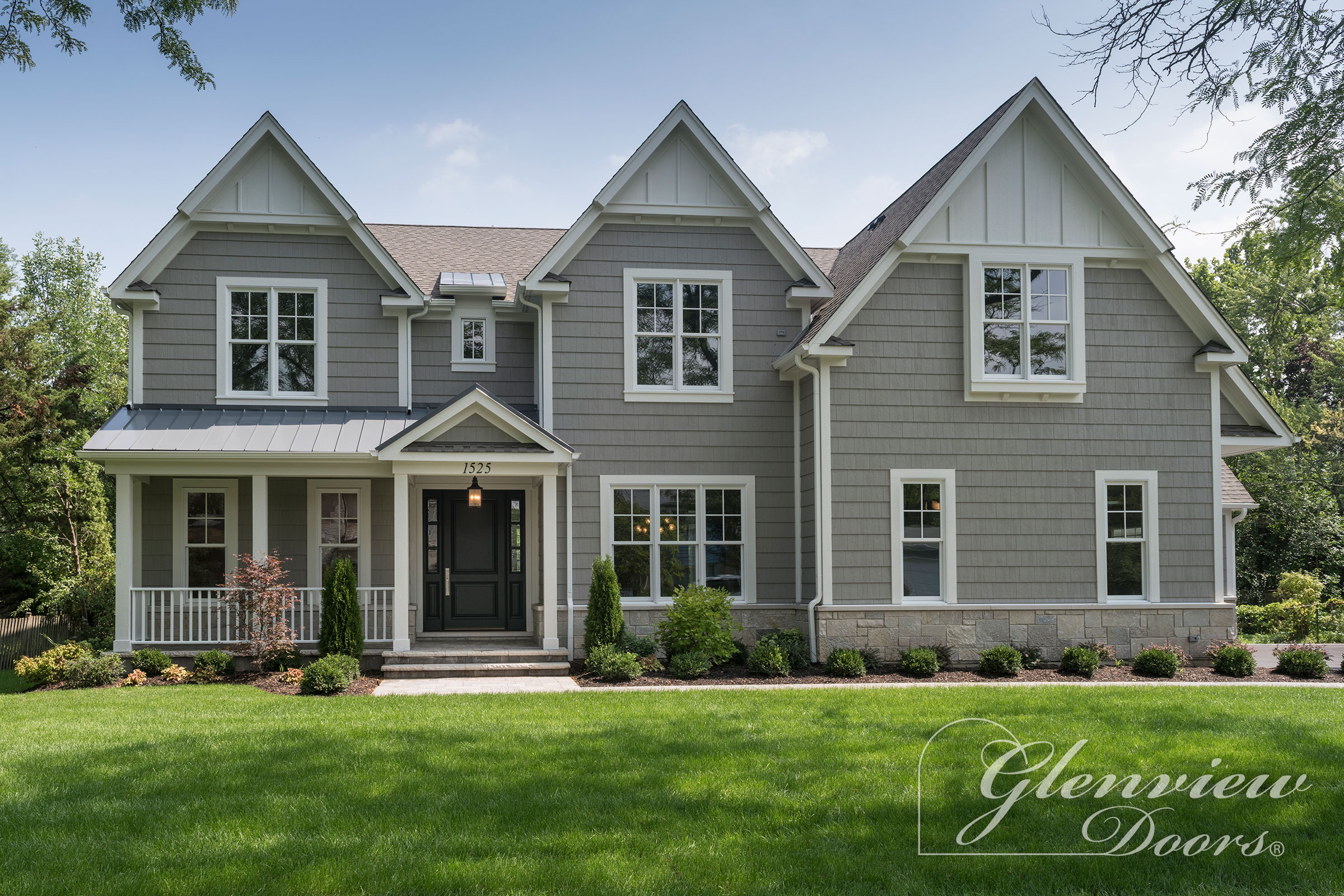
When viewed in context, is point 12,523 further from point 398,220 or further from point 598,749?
point 598,749

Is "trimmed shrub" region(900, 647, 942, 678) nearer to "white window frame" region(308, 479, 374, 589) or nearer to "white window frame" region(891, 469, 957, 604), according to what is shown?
"white window frame" region(891, 469, 957, 604)

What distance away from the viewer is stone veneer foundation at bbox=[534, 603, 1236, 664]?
1332cm

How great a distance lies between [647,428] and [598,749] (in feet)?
23.5

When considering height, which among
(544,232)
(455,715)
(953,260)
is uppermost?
(544,232)

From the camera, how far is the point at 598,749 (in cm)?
757

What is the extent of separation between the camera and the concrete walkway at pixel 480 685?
11305 millimetres

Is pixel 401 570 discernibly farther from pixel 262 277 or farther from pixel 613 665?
pixel 262 277

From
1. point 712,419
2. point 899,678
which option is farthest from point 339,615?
point 899,678

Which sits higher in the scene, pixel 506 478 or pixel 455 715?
pixel 506 478

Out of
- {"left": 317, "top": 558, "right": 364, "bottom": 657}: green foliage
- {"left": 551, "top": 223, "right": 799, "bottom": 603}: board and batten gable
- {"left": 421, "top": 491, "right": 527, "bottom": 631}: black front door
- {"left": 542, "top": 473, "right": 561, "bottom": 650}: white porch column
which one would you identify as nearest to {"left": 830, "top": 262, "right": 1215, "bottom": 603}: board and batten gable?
{"left": 551, "top": 223, "right": 799, "bottom": 603}: board and batten gable

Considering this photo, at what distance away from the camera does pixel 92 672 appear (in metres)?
12.0

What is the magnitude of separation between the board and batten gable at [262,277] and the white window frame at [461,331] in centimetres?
96

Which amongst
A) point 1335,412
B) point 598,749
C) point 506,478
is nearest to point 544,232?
point 506,478

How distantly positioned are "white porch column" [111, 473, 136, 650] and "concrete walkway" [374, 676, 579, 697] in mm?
3831
